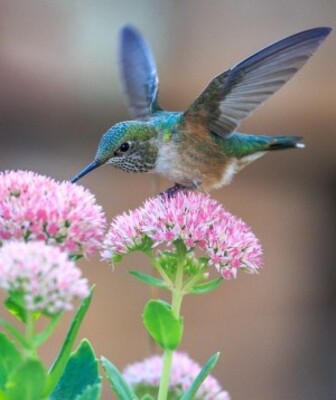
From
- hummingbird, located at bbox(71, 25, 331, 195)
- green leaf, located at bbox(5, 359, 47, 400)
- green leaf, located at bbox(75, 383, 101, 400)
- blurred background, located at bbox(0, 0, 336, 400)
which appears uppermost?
blurred background, located at bbox(0, 0, 336, 400)

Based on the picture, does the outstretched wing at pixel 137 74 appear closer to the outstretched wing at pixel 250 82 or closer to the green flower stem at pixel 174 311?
the outstretched wing at pixel 250 82

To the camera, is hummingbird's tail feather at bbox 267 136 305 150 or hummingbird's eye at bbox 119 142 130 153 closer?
hummingbird's eye at bbox 119 142 130 153

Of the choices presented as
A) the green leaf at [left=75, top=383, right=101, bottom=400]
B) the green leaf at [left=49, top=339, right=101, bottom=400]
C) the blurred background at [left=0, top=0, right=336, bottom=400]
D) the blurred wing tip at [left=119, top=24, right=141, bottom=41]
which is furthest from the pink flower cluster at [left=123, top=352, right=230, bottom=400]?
the blurred background at [left=0, top=0, right=336, bottom=400]

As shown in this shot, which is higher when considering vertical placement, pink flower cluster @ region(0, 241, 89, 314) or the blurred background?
the blurred background

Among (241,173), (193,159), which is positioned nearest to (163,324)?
(193,159)

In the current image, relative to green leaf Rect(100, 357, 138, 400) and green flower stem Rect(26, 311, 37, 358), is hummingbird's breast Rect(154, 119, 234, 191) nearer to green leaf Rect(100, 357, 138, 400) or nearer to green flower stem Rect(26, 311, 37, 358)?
green leaf Rect(100, 357, 138, 400)

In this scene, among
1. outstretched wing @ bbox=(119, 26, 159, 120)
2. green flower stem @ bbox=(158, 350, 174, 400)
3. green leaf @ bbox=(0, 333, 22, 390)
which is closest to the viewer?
green leaf @ bbox=(0, 333, 22, 390)

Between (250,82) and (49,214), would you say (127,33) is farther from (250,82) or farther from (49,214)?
(49,214)
